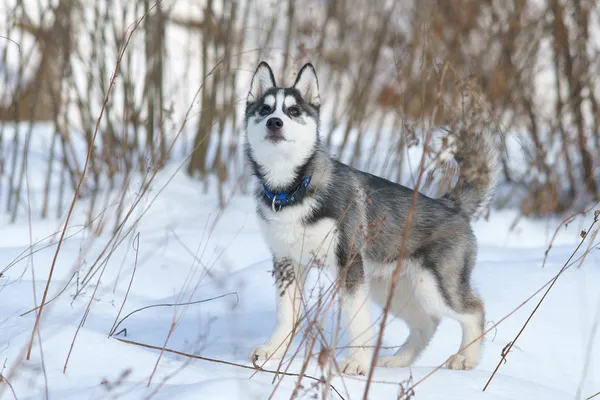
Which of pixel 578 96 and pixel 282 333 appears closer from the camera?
pixel 282 333

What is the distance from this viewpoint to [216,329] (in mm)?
3559

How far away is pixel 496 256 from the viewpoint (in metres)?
4.85

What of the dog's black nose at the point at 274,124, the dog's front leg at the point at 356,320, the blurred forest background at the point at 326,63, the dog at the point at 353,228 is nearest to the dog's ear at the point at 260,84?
the dog at the point at 353,228

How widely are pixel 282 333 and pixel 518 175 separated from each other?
6.45 metres

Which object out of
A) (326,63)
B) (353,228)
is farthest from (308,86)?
(326,63)

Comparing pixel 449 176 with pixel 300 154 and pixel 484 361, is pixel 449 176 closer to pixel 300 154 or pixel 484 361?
pixel 300 154

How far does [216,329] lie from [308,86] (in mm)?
1282

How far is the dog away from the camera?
3.11 m

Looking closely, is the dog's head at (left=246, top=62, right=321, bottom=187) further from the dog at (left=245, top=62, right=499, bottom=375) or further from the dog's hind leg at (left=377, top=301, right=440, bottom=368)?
the dog's hind leg at (left=377, top=301, right=440, bottom=368)

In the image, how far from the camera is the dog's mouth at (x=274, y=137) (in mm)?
3223

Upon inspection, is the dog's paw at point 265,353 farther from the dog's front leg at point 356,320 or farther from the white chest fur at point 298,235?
the white chest fur at point 298,235

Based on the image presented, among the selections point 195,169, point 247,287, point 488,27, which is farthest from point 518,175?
point 247,287

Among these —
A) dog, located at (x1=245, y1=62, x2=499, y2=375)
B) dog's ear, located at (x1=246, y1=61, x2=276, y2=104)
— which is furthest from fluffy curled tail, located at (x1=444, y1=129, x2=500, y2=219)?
dog's ear, located at (x1=246, y1=61, x2=276, y2=104)

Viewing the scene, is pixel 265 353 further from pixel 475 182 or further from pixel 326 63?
pixel 326 63
